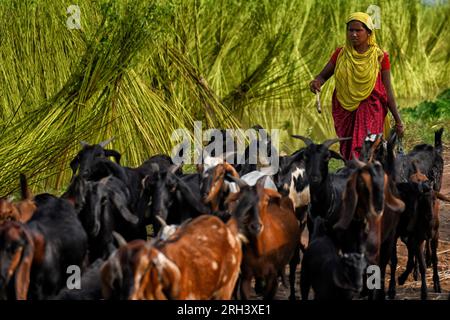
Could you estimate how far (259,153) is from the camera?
8.39 m

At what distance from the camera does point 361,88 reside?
8.89 metres

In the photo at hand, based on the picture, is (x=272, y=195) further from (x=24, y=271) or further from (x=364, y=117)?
(x=364, y=117)

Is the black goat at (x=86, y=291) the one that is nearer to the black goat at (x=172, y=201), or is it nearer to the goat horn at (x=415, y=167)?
the black goat at (x=172, y=201)

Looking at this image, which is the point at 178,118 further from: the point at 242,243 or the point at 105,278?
the point at 105,278

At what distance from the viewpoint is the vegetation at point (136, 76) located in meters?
9.30

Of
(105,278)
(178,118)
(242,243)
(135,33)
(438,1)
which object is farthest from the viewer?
(438,1)

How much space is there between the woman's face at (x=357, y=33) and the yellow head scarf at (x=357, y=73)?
9 centimetres

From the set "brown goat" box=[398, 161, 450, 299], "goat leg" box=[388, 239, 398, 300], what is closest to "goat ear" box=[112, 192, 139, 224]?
"goat leg" box=[388, 239, 398, 300]

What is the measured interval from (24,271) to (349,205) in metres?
2.14

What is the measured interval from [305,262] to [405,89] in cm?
1274

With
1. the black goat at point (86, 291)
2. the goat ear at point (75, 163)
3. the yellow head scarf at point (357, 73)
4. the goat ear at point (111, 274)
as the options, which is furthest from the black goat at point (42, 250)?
the yellow head scarf at point (357, 73)

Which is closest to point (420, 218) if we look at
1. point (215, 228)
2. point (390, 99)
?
point (390, 99)

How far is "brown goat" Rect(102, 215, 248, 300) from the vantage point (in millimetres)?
5211

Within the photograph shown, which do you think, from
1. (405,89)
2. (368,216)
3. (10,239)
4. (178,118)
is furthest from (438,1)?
(10,239)
